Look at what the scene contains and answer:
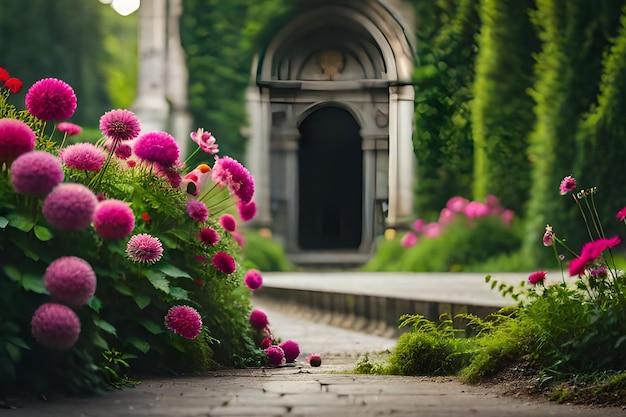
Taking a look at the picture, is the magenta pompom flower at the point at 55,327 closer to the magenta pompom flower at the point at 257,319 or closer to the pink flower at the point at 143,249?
the pink flower at the point at 143,249

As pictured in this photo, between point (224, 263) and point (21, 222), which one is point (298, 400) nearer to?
point (21, 222)

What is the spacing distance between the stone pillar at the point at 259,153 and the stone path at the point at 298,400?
8.21 metres

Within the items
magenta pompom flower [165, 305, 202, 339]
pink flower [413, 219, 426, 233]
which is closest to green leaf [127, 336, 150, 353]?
magenta pompom flower [165, 305, 202, 339]

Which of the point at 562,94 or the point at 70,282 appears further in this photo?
the point at 562,94

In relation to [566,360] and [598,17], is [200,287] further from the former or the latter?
[598,17]

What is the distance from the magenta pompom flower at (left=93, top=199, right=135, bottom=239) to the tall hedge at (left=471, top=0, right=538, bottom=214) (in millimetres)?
10061

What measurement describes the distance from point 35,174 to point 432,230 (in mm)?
10274

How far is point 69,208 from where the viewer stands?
4.16 m

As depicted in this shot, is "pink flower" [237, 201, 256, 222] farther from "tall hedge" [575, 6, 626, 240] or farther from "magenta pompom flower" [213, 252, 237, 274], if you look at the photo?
"tall hedge" [575, 6, 626, 240]

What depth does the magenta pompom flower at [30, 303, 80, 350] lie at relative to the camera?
161 inches

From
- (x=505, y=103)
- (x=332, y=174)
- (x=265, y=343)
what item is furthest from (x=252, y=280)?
(x=505, y=103)

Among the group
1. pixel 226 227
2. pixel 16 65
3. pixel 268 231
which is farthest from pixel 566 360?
pixel 16 65

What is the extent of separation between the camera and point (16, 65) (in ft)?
64.2

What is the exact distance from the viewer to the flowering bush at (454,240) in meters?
14.0
